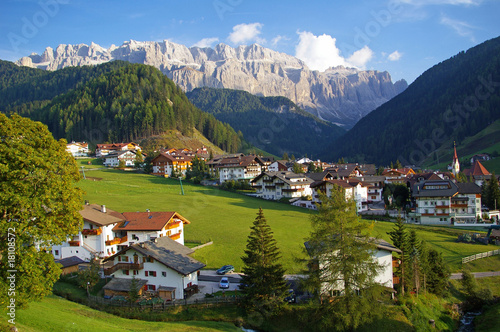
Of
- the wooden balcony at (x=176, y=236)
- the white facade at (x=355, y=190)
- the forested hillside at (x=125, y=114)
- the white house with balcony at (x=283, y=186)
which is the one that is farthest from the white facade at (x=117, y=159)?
the wooden balcony at (x=176, y=236)

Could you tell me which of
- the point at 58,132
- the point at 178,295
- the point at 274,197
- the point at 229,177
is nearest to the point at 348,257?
the point at 178,295

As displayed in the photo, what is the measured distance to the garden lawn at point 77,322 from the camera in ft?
61.2

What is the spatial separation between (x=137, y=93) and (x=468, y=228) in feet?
553

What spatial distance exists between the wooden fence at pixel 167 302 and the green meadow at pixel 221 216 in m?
7.04

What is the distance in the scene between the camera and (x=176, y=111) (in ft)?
584

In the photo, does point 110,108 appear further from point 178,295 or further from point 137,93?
point 178,295

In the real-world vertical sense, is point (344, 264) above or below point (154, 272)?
above

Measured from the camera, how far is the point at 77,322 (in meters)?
20.5

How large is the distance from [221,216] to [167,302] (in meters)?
32.5

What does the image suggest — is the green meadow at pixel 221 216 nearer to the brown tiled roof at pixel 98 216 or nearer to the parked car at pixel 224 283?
the parked car at pixel 224 283

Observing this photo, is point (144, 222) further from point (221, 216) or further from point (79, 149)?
point (79, 149)

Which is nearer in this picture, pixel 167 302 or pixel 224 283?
pixel 167 302

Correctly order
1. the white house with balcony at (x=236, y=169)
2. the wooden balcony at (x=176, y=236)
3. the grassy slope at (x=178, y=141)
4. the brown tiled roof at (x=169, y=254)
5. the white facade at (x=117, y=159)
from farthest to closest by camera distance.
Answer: the grassy slope at (x=178, y=141) < the white facade at (x=117, y=159) < the white house with balcony at (x=236, y=169) < the wooden balcony at (x=176, y=236) < the brown tiled roof at (x=169, y=254)

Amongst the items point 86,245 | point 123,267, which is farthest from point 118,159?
point 123,267
